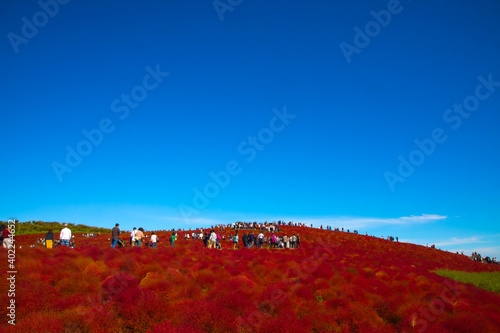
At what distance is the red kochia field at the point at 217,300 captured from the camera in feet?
21.8

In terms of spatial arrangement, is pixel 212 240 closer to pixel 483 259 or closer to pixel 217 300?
pixel 217 300

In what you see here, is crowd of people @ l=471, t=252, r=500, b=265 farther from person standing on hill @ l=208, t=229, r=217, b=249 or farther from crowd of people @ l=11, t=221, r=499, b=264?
person standing on hill @ l=208, t=229, r=217, b=249

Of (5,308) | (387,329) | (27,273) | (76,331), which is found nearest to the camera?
(76,331)

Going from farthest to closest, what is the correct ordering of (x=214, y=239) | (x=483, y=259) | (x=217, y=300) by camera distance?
1. (x=483, y=259)
2. (x=214, y=239)
3. (x=217, y=300)

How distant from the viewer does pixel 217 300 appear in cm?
802

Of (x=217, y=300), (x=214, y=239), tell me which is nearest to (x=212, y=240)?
(x=214, y=239)

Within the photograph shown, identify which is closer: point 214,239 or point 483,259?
point 214,239

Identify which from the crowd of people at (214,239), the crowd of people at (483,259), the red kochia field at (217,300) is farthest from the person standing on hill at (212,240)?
the crowd of people at (483,259)

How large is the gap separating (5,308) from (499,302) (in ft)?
51.4

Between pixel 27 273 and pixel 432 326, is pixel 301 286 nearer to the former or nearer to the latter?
pixel 432 326

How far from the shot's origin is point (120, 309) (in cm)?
684

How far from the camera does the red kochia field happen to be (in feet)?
21.8

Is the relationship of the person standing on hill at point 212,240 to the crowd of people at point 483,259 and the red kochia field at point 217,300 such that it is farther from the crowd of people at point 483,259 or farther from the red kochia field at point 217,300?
the crowd of people at point 483,259

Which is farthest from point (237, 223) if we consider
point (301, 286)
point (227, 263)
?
point (301, 286)
